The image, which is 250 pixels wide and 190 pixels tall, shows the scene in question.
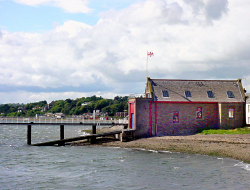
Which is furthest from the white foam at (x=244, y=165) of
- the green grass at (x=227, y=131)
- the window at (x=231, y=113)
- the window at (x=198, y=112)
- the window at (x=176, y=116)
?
the window at (x=231, y=113)

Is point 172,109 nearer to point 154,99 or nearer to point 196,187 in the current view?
point 154,99

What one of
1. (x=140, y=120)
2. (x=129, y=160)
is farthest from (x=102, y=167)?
(x=140, y=120)

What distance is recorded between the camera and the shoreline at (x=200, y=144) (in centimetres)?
3288

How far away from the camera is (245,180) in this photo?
22.9 meters

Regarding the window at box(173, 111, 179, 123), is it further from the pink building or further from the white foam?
the white foam

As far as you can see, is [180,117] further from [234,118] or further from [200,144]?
[200,144]

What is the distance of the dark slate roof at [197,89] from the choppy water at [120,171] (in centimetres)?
1180

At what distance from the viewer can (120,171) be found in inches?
1077

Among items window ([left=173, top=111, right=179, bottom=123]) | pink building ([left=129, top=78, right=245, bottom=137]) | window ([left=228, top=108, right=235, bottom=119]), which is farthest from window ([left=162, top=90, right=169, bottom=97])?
window ([left=228, top=108, right=235, bottom=119])

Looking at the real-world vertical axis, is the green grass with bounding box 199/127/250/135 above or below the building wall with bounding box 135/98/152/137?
below

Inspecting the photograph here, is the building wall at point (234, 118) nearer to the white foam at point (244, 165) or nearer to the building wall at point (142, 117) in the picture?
the building wall at point (142, 117)

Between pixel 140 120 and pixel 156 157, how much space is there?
12.0 m

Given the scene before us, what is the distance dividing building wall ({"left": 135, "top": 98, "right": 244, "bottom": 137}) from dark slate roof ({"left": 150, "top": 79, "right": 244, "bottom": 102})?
846 mm

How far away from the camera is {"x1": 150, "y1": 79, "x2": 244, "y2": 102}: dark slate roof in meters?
46.2
